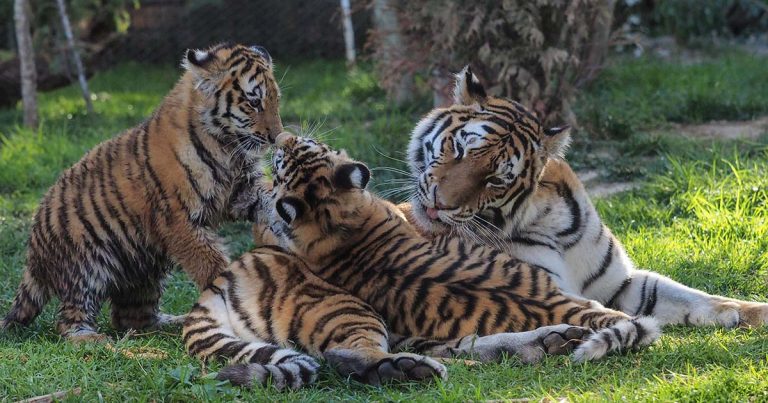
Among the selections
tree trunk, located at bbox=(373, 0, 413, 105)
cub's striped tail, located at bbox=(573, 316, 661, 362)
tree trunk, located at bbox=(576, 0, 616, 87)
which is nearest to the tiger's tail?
cub's striped tail, located at bbox=(573, 316, 661, 362)

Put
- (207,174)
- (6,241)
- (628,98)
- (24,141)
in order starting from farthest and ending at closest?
(628,98) → (24,141) → (6,241) → (207,174)

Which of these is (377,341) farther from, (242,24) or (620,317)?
(242,24)

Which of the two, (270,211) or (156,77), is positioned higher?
(270,211)

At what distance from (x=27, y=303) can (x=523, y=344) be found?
239 centimetres

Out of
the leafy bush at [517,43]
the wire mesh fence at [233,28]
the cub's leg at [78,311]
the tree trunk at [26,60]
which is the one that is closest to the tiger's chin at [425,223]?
the cub's leg at [78,311]

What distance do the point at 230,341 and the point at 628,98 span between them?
571 cm

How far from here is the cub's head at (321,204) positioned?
4.18m

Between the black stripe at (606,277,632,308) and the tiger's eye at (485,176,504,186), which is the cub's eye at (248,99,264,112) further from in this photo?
the black stripe at (606,277,632,308)

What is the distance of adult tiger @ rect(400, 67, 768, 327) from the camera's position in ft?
14.0

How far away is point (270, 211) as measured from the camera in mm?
4574

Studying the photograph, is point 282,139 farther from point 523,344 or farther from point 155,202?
point 523,344

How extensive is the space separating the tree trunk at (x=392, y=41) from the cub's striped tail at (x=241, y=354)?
4.24m

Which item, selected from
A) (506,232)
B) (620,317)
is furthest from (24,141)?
(620,317)

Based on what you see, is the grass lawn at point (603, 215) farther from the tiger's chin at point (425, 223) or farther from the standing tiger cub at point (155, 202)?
the tiger's chin at point (425, 223)
